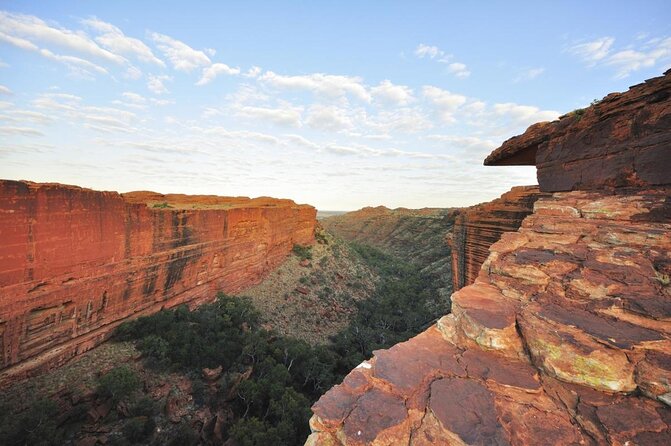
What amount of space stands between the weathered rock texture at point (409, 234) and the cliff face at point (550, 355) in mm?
23546

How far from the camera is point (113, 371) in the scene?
905 cm

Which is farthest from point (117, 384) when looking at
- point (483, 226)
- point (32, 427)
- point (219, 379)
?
point (483, 226)

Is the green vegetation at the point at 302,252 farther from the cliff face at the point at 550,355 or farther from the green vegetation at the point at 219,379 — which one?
the cliff face at the point at 550,355

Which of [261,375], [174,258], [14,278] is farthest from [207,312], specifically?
[14,278]

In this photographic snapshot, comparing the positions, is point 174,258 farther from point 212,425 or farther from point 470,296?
point 470,296

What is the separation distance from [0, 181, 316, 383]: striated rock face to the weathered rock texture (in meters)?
21.8

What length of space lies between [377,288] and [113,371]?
73.7ft

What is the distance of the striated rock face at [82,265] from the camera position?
7.93 m

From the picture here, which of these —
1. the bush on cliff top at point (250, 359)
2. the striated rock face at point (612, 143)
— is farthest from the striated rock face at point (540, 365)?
the bush on cliff top at point (250, 359)

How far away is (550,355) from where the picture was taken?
239cm

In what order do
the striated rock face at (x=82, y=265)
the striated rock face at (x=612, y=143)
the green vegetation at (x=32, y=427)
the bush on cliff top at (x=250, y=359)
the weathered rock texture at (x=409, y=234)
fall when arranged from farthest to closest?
1. the weathered rock texture at (x=409, y=234)
2. the bush on cliff top at (x=250, y=359)
3. the striated rock face at (x=82, y=265)
4. the green vegetation at (x=32, y=427)
5. the striated rock face at (x=612, y=143)

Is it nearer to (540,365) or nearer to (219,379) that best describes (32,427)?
(219,379)

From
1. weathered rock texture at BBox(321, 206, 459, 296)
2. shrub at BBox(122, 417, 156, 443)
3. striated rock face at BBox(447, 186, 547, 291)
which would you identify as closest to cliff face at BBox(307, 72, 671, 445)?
striated rock face at BBox(447, 186, 547, 291)

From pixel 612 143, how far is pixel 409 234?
48832 mm
